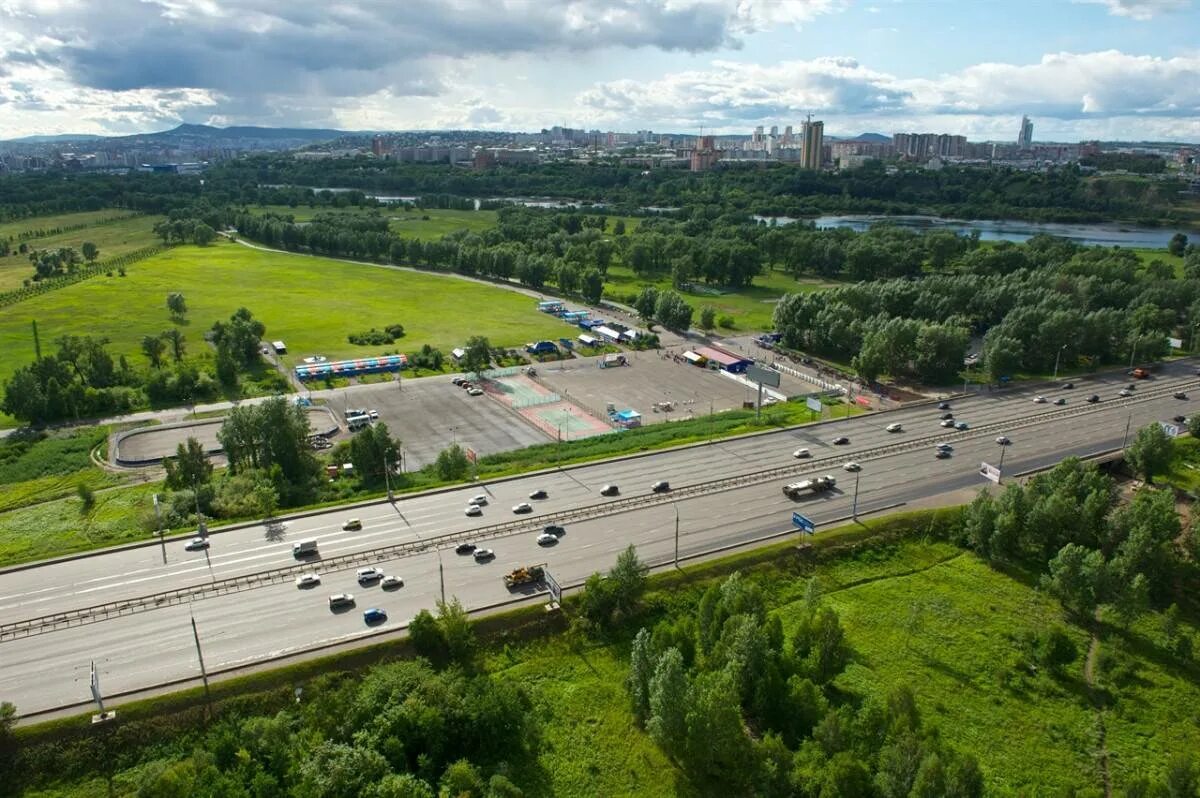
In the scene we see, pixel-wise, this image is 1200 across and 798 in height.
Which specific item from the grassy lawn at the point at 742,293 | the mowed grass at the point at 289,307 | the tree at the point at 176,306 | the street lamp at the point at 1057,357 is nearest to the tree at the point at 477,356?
the mowed grass at the point at 289,307

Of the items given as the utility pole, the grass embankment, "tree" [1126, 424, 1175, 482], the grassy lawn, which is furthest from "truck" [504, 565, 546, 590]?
the grassy lawn

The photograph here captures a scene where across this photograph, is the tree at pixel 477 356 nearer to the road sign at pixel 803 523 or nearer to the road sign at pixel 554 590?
the road sign at pixel 554 590

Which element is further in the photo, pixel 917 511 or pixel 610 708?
pixel 917 511

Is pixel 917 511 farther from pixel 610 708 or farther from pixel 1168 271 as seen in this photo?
pixel 1168 271

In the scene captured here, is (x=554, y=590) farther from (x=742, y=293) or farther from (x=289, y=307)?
(x=742, y=293)

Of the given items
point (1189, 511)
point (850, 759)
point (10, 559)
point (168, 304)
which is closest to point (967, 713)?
point (850, 759)

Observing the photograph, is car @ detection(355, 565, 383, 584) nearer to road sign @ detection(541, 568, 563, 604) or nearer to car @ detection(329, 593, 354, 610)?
car @ detection(329, 593, 354, 610)
